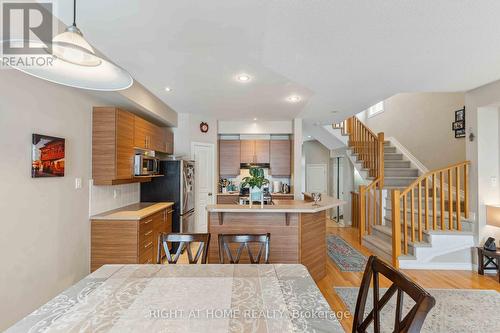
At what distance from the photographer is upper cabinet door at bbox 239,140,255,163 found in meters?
6.19

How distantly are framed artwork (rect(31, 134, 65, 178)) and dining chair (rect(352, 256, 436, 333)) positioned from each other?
2767 mm

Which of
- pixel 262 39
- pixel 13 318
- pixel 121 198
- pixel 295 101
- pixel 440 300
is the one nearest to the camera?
pixel 13 318

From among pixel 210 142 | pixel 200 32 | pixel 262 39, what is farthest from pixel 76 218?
pixel 210 142

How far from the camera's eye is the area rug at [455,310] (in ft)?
7.56

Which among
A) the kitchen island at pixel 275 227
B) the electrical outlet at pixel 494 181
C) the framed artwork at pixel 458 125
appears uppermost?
the framed artwork at pixel 458 125

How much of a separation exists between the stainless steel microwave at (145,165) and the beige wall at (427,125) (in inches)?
215

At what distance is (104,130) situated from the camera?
3.19m

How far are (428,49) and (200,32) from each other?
6.88ft

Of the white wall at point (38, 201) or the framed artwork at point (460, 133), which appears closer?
the white wall at point (38, 201)

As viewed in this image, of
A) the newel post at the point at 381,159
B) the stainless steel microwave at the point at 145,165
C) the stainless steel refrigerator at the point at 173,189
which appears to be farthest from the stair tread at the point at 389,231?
the stainless steel microwave at the point at 145,165

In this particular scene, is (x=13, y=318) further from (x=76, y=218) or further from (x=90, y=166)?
(x=90, y=166)

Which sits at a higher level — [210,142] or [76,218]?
[210,142]

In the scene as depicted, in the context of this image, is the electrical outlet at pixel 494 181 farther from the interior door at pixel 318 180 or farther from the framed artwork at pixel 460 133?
the interior door at pixel 318 180

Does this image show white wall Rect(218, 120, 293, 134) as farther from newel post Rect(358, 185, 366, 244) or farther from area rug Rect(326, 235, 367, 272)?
area rug Rect(326, 235, 367, 272)
